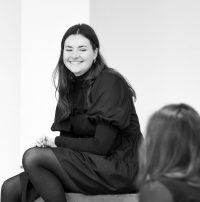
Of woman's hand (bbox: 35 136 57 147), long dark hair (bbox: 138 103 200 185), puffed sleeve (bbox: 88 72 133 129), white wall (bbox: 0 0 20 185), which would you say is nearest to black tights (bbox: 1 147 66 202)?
woman's hand (bbox: 35 136 57 147)

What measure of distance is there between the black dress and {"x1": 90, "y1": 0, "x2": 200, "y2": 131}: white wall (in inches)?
50.6

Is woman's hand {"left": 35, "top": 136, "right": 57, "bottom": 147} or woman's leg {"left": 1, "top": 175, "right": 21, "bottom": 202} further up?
woman's hand {"left": 35, "top": 136, "right": 57, "bottom": 147}

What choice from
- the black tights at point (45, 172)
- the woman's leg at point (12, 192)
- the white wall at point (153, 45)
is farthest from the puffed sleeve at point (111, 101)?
the white wall at point (153, 45)

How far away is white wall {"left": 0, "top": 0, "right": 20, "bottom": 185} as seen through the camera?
14.2ft

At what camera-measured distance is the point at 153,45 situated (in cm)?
425

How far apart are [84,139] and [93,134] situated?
8 centimetres

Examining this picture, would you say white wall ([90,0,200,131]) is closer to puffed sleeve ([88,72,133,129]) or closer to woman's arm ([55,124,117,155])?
puffed sleeve ([88,72,133,129])

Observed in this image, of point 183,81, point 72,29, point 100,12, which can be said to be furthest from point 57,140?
point 100,12

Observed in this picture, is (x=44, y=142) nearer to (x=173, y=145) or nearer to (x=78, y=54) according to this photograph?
(x=78, y=54)

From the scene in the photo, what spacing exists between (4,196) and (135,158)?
2.07ft

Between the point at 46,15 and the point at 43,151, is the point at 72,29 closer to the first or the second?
the point at 43,151

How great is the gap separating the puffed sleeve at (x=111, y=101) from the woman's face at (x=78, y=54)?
14cm

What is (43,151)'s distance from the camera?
2594 mm

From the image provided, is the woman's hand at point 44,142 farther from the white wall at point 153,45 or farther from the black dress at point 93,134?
the white wall at point 153,45
